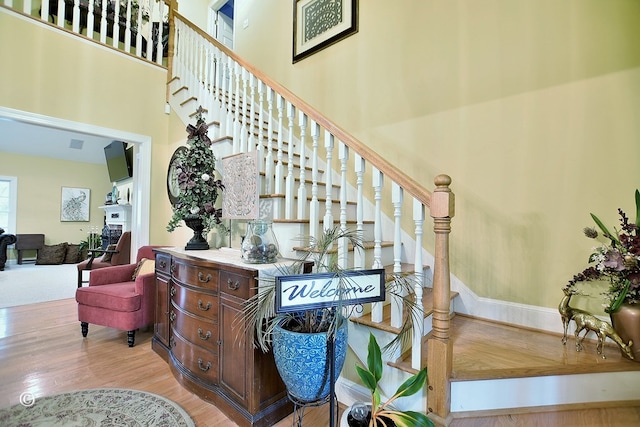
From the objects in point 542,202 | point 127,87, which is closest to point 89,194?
point 127,87

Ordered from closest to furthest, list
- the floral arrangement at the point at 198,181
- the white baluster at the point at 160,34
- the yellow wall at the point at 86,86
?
1. the floral arrangement at the point at 198,181
2. the yellow wall at the point at 86,86
3. the white baluster at the point at 160,34

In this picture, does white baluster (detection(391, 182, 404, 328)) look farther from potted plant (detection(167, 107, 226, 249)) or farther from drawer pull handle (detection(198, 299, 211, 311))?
potted plant (detection(167, 107, 226, 249))

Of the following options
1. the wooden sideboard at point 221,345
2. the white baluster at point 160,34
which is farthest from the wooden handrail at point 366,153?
the white baluster at point 160,34

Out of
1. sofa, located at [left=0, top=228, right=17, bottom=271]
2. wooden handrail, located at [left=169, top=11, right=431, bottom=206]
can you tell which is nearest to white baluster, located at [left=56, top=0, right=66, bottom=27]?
wooden handrail, located at [left=169, top=11, right=431, bottom=206]

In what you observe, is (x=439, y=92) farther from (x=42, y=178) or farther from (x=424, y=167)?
(x=42, y=178)

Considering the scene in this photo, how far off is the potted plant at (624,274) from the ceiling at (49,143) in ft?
25.5

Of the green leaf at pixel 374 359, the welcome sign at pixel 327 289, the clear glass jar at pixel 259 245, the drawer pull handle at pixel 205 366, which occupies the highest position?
the clear glass jar at pixel 259 245

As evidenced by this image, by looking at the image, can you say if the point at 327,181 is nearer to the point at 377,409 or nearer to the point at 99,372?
the point at 377,409

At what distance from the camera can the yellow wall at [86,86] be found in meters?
2.74

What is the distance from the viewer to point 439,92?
242 cm

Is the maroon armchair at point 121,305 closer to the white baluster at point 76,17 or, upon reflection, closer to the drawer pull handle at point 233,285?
the drawer pull handle at point 233,285

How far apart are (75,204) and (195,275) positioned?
8213 millimetres

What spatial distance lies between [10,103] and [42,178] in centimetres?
607

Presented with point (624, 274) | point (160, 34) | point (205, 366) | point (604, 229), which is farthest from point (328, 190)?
point (160, 34)
